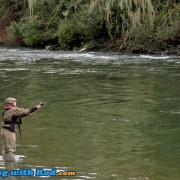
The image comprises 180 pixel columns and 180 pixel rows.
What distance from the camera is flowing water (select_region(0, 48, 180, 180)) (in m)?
10.4

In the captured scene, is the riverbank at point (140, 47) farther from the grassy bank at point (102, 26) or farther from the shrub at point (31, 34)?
the shrub at point (31, 34)

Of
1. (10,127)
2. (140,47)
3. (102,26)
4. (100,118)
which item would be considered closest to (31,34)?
(102,26)

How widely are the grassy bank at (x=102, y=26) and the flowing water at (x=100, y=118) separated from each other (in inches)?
249

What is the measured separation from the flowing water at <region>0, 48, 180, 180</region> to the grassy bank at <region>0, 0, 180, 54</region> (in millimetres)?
6323

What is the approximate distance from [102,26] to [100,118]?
24084mm

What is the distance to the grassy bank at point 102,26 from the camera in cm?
3412

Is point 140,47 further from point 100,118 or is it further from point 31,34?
point 100,118

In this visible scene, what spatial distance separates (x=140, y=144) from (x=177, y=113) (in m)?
3.64

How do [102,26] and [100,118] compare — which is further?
[102,26]

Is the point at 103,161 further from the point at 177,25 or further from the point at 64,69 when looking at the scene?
the point at 177,25

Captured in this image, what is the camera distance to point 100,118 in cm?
1494

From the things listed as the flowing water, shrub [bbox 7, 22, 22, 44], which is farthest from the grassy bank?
the flowing water

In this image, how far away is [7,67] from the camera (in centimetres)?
2722

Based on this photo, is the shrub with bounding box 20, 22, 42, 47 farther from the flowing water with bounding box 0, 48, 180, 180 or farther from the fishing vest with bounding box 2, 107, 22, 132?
the fishing vest with bounding box 2, 107, 22, 132
